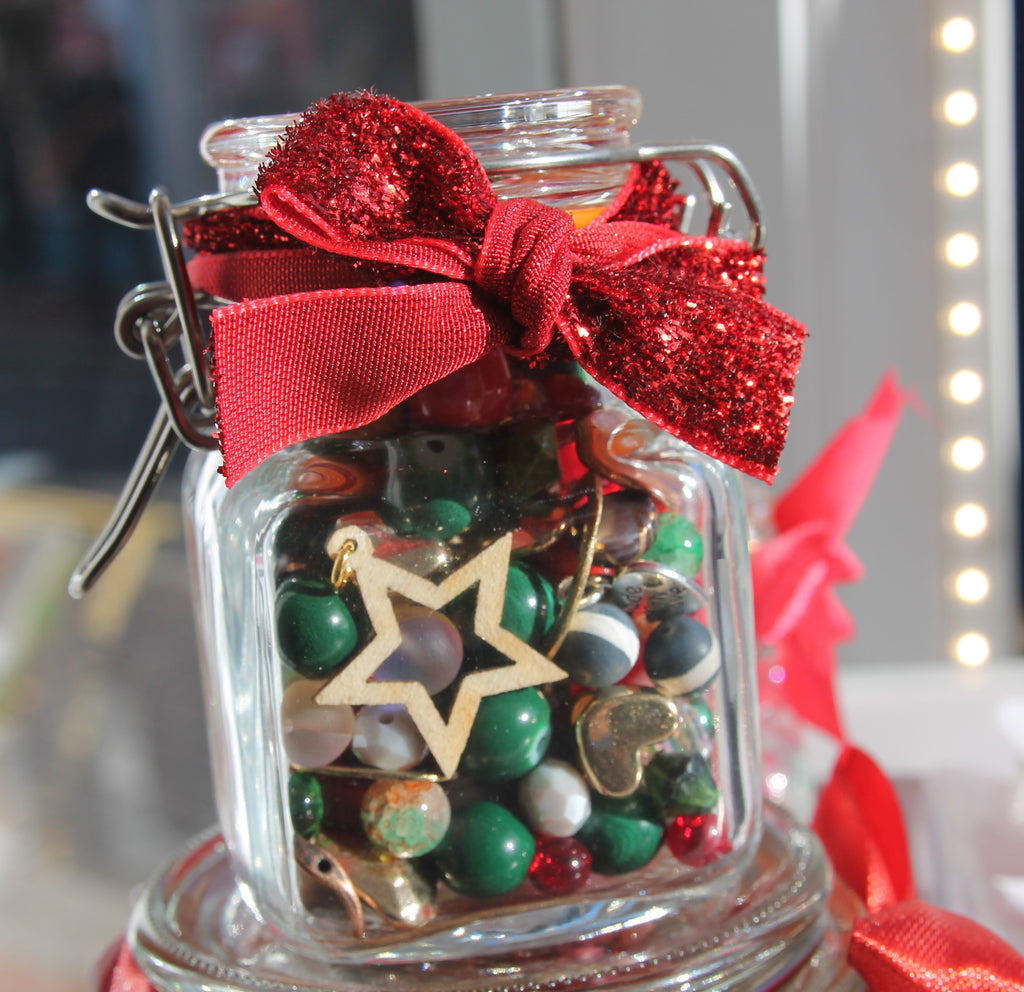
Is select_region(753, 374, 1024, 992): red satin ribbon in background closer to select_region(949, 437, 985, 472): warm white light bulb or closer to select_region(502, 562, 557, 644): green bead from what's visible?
select_region(502, 562, 557, 644): green bead

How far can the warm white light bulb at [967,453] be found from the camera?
0.75m

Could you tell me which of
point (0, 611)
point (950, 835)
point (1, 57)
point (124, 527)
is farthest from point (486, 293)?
point (1, 57)

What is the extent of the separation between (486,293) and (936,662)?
2.06 ft

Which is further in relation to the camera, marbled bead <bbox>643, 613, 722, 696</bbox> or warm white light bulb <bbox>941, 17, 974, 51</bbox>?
warm white light bulb <bbox>941, 17, 974, 51</bbox>

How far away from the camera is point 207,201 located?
1.00ft

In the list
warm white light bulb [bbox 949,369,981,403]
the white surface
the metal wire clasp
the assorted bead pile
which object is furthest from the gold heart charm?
warm white light bulb [bbox 949,369,981,403]

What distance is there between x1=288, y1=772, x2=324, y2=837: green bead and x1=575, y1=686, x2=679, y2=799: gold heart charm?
0.24ft

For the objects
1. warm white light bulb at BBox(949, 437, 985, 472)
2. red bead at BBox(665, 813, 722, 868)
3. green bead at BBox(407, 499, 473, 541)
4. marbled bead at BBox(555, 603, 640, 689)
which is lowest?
warm white light bulb at BBox(949, 437, 985, 472)

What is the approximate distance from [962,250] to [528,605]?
1.84 ft

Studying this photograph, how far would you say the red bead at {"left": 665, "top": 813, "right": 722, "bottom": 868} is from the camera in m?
0.32

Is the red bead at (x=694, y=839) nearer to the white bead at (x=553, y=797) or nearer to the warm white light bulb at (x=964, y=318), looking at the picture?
the white bead at (x=553, y=797)

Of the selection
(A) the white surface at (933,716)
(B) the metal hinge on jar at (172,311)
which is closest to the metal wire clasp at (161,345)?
(B) the metal hinge on jar at (172,311)

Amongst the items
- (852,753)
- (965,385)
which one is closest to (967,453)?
(965,385)

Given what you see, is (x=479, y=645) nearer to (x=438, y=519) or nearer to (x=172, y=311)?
(x=438, y=519)
